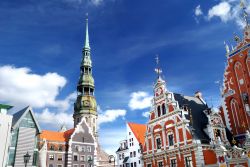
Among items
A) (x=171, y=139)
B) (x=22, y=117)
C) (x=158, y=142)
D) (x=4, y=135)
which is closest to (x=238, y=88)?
(x=171, y=139)

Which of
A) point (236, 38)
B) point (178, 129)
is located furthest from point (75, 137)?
point (236, 38)

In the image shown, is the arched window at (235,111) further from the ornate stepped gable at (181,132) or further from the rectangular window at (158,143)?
the rectangular window at (158,143)

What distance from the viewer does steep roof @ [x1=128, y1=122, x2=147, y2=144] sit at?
51.4m

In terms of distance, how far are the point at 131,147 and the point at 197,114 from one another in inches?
747

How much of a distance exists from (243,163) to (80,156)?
40.3 m

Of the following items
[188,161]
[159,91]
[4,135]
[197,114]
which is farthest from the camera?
[159,91]

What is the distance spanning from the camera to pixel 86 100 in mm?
86250

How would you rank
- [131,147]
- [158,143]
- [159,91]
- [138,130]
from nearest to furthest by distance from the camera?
[158,143]
[159,91]
[131,147]
[138,130]

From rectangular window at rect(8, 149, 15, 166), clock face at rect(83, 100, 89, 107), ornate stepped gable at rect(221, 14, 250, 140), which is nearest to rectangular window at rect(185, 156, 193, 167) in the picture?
ornate stepped gable at rect(221, 14, 250, 140)

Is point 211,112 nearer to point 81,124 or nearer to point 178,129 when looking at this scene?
point 178,129

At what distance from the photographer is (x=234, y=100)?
36.7 meters

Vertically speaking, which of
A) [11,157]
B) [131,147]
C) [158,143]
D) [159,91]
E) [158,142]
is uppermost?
[159,91]

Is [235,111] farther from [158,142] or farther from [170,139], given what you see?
[158,142]

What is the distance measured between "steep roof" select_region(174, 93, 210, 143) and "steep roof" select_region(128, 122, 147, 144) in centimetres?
1421
